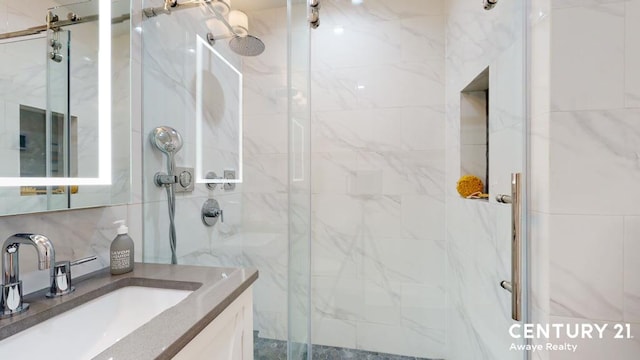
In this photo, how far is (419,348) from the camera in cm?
178

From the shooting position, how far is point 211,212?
1438 mm

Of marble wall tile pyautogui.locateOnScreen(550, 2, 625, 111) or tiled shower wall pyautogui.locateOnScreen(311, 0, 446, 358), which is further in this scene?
tiled shower wall pyautogui.locateOnScreen(311, 0, 446, 358)

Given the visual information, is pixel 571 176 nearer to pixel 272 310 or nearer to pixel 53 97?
pixel 272 310

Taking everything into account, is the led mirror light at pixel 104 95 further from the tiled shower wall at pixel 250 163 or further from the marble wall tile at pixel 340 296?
the marble wall tile at pixel 340 296

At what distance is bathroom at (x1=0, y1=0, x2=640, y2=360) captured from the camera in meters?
0.81

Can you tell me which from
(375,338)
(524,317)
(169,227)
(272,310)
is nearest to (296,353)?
(272,310)

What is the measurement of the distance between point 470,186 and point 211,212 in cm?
137

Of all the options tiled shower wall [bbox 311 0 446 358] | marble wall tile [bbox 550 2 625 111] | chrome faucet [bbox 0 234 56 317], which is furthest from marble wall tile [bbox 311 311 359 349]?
marble wall tile [bbox 550 2 625 111]

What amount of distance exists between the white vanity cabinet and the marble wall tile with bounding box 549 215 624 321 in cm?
95

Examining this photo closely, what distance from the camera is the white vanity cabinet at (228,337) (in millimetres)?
615

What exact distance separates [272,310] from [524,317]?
1.12m

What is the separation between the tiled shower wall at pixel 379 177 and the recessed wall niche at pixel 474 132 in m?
0.20

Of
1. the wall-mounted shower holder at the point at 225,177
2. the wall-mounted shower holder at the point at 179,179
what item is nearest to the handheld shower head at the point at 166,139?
the wall-mounted shower holder at the point at 179,179

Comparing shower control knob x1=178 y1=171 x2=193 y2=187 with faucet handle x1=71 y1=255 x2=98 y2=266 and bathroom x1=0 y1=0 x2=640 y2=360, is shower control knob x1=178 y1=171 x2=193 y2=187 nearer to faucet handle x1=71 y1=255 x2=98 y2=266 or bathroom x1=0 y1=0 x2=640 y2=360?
bathroom x1=0 y1=0 x2=640 y2=360
